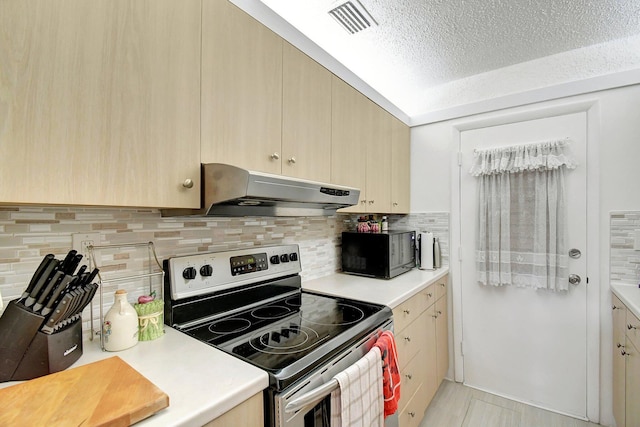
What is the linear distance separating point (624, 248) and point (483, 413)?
142cm

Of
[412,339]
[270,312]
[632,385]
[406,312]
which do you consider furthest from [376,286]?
[632,385]

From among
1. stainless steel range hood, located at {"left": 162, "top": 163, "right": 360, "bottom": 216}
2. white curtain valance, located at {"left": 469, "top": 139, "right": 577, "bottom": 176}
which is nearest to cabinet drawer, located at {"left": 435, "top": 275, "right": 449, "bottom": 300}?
white curtain valance, located at {"left": 469, "top": 139, "right": 577, "bottom": 176}

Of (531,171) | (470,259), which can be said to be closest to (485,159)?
(531,171)

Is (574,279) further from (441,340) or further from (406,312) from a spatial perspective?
(406,312)

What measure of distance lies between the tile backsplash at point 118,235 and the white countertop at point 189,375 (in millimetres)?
255

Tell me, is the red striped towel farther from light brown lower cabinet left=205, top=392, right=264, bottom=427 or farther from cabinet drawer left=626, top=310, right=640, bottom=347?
cabinet drawer left=626, top=310, right=640, bottom=347

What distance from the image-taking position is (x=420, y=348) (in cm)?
193

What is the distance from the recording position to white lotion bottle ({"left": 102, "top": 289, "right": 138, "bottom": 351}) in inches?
39.2

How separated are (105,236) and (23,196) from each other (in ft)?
1.45

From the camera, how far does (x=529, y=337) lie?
2.24m

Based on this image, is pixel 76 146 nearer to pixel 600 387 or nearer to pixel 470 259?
pixel 470 259

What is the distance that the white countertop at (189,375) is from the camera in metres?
0.71

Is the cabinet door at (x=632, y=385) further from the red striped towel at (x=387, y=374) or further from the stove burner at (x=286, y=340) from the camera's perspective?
the stove burner at (x=286, y=340)

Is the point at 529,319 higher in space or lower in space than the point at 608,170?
lower
